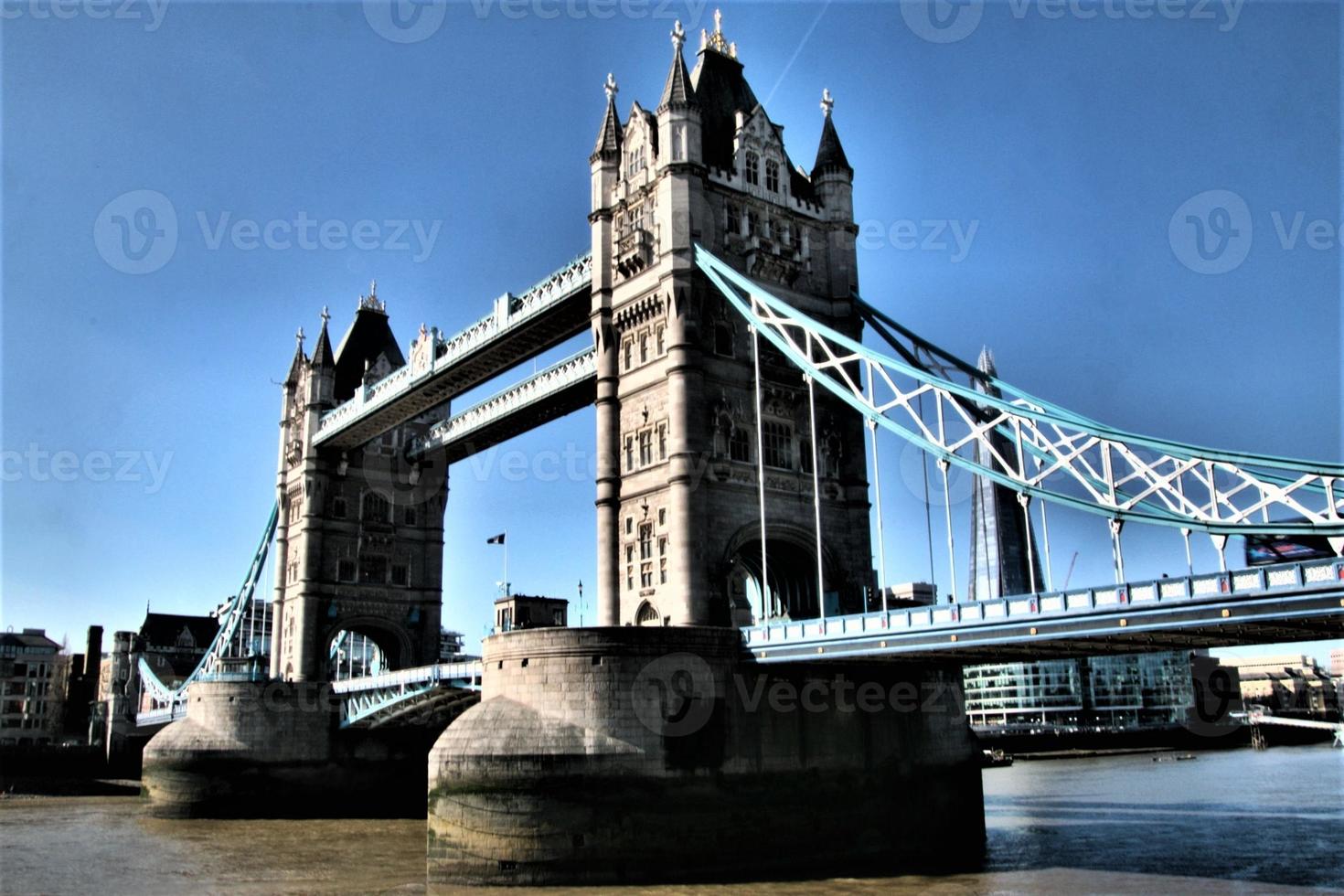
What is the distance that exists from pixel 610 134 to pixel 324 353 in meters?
31.0

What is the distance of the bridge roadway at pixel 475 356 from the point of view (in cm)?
4741

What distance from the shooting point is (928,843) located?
36.9 metres

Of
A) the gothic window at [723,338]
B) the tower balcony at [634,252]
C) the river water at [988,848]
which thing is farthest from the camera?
the tower balcony at [634,252]

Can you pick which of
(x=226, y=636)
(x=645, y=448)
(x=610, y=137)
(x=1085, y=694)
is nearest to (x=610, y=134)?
(x=610, y=137)

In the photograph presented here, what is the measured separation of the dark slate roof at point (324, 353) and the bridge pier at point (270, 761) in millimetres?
19870

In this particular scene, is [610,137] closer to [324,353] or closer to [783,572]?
[783,572]

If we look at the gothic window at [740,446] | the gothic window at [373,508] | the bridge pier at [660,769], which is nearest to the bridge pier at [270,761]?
the gothic window at [373,508]

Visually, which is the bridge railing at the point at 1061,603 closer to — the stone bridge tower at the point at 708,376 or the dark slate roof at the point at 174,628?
the stone bridge tower at the point at 708,376

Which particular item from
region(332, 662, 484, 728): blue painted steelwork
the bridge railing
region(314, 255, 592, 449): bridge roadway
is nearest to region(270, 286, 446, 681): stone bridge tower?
region(314, 255, 592, 449): bridge roadway

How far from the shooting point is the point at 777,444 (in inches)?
1658

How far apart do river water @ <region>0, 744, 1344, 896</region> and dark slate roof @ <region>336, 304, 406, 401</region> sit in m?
25.6

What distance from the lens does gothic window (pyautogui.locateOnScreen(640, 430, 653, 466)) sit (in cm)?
4088

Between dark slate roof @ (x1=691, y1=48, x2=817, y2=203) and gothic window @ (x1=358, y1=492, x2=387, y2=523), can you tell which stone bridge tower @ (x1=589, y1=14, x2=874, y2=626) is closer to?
dark slate roof @ (x1=691, y1=48, x2=817, y2=203)

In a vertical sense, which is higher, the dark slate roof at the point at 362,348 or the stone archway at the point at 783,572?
the dark slate roof at the point at 362,348
